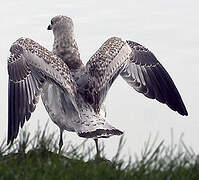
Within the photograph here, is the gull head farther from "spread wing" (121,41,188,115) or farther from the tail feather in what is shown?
the tail feather

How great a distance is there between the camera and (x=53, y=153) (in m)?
6.66

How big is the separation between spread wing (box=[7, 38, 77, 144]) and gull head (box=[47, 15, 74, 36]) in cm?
74

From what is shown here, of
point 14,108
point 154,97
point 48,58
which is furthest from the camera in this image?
point 154,97

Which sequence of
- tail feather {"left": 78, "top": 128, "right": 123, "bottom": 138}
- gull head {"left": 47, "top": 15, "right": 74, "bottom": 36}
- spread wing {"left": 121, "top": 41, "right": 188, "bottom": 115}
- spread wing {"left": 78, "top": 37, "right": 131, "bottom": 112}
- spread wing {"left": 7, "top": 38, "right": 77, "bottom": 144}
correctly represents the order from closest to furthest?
tail feather {"left": 78, "top": 128, "right": 123, "bottom": 138}
spread wing {"left": 7, "top": 38, "right": 77, "bottom": 144}
spread wing {"left": 78, "top": 37, "right": 131, "bottom": 112}
gull head {"left": 47, "top": 15, "right": 74, "bottom": 36}
spread wing {"left": 121, "top": 41, "right": 188, "bottom": 115}

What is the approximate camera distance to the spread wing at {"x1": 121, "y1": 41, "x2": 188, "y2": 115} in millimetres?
10945

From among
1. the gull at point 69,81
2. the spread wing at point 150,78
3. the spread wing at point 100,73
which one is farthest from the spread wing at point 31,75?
the spread wing at point 150,78

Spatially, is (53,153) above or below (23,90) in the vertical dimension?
below

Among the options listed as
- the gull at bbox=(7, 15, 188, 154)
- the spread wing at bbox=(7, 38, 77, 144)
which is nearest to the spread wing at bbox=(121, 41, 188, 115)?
the gull at bbox=(7, 15, 188, 154)

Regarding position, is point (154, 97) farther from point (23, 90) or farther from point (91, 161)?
point (91, 161)

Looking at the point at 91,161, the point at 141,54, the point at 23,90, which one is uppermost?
the point at 141,54

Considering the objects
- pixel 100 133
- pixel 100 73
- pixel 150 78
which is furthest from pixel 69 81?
pixel 150 78

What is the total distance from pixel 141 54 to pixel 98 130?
2.99m

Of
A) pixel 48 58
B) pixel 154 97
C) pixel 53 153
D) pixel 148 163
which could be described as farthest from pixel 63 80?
pixel 148 163

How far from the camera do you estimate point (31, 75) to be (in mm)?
9766
